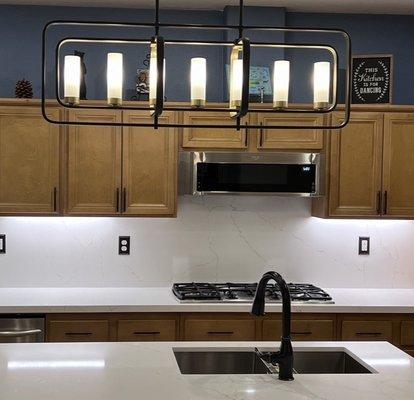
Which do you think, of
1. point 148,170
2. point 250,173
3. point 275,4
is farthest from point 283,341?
point 275,4

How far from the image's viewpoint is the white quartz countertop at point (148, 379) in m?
2.28

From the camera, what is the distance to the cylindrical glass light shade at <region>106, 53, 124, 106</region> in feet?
7.82

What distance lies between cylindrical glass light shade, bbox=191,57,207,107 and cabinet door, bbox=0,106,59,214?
210cm

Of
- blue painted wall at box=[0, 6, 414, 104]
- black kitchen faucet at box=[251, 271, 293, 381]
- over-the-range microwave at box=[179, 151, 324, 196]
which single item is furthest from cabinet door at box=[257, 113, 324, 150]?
black kitchen faucet at box=[251, 271, 293, 381]

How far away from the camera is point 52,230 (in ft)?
15.0

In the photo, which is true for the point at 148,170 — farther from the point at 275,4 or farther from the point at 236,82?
the point at 236,82

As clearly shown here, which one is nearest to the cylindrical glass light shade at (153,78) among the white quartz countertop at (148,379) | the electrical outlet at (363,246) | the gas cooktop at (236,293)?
the white quartz countertop at (148,379)

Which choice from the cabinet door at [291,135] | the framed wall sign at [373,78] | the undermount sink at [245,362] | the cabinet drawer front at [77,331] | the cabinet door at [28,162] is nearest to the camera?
the undermount sink at [245,362]

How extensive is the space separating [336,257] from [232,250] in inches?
30.4

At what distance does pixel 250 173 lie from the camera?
4.36 m

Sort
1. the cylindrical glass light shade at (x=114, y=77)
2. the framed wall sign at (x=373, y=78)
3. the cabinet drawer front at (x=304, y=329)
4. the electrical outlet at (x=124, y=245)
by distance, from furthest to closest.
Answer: the electrical outlet at (x=124, y=245) < the framed wall sign at (x=373, y=78) < the cabinet drawer front at (x=304, y=329) < the cylindrical glass light shade at (x=114, y=77)

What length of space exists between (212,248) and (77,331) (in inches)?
46.1

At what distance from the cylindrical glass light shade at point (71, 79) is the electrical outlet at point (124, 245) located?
2.32 meters

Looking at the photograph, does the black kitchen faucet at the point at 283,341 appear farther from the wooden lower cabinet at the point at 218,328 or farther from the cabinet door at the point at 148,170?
the cabinet door at the point at 148,170
